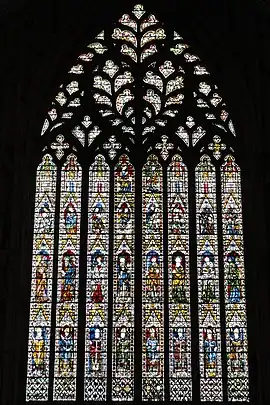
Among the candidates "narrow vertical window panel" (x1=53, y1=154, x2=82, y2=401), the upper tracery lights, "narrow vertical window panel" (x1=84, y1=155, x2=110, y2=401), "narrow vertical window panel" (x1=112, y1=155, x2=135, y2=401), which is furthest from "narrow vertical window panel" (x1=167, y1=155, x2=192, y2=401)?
"narrow vertical window panel" (x1=53, y1=154, x2=82, y2=401)

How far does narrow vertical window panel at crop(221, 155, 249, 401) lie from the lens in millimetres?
13695

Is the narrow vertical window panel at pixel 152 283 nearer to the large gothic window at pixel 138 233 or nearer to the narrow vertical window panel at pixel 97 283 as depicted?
the large gothic window at pixel 138 233

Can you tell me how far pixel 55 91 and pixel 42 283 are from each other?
108 inches

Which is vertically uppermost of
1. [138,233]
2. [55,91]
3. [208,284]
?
[55,91]

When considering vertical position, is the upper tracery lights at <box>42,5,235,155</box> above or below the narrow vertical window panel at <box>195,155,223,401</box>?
above

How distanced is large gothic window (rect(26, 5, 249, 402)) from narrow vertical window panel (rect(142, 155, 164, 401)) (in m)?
0.01

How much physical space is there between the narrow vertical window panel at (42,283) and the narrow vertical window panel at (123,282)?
798 millimetres

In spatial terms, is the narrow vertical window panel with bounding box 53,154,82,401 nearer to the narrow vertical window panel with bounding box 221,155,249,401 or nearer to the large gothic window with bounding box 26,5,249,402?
the large gothic window with bounding box 26,5,249,402

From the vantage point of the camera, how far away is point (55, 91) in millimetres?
15445

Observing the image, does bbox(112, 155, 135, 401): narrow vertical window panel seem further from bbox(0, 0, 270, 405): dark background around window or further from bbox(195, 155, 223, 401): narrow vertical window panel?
bbox(0, 0, 270, 405): dark background around window

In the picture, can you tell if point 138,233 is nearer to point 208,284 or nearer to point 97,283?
point 97,283

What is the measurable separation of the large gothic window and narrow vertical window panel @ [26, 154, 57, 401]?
0.01 metres

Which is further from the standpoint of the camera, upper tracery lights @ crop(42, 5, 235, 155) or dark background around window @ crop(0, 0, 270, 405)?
upper tracery lights @ crop(42, 5, 235, 155)

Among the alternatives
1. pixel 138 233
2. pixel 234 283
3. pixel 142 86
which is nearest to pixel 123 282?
pixel 138 233
